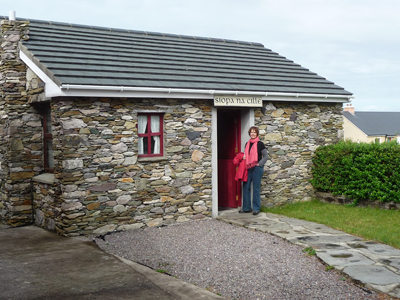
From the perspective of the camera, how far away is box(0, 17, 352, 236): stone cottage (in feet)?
27.7

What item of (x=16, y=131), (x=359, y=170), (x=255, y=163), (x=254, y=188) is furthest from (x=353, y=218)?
(x=16, y=131)

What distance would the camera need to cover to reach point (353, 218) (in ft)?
31.4

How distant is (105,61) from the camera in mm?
9812

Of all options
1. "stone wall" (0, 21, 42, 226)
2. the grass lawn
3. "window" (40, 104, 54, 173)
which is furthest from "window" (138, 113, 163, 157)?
the grass lawn

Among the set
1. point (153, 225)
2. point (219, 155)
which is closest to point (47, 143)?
point (153, 225)

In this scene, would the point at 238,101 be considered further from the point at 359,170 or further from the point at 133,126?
the point at 359,170

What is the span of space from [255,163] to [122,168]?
3042 mm

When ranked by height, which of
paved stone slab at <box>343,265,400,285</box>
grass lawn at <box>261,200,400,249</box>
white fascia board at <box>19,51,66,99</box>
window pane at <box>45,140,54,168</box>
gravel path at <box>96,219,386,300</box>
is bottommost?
gravel path at <box>96,219,386,300</box>

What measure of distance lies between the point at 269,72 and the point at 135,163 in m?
5.51

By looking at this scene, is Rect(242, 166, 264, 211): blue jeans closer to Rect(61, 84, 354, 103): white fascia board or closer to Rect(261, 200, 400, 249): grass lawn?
Rect(261, 200, 400, 249): grass lawn

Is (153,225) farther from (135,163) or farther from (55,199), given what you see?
(55,199)

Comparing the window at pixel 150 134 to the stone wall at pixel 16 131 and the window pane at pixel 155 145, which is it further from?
the stone wall at pixel 16 131

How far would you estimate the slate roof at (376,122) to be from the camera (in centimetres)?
3909

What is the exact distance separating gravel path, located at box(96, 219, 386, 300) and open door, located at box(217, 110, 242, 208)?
177 centimetres
